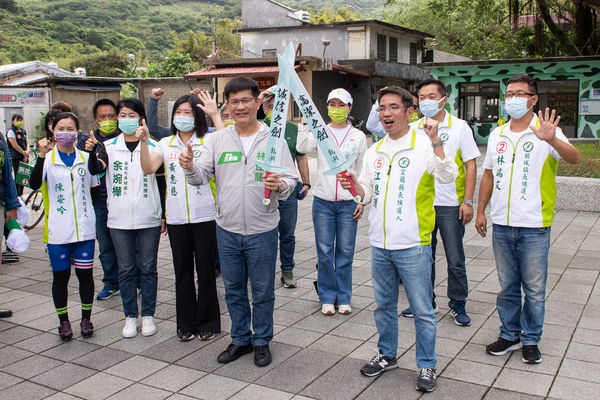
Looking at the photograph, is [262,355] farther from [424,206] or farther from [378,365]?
[424,206]

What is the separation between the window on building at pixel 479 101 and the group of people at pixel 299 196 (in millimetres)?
17213

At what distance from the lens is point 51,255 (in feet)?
14.4

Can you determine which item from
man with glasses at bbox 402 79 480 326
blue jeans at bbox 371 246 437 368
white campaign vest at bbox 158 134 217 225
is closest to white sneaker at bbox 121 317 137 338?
white campaign vest at bbox 158 134 217 225

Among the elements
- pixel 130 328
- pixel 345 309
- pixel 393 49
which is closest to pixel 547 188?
pixel 345 309

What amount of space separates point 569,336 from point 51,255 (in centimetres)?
401

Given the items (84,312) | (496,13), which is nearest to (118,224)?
(84,312)

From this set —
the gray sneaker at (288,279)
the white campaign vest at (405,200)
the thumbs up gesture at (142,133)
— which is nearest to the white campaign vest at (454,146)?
the white campaign vest at (405,200)

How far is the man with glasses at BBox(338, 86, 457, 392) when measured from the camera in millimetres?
3459

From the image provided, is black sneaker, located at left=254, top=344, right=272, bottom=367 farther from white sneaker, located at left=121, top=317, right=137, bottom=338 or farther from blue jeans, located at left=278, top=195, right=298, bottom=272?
blue jeans, located at left=278, top=195, right=298, bottom=272

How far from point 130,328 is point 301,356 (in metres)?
1.45

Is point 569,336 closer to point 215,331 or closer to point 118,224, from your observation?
point 215,331

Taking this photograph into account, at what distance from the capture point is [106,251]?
18.0 feet

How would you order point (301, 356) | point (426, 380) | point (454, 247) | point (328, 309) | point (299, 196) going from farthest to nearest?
point (299, 196) → point (328, 309) → point (454, 247) → point (301, 356) → point (426, 380)

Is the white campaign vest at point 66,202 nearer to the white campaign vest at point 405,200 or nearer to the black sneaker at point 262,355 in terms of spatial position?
the black sneaker at point 262,355
